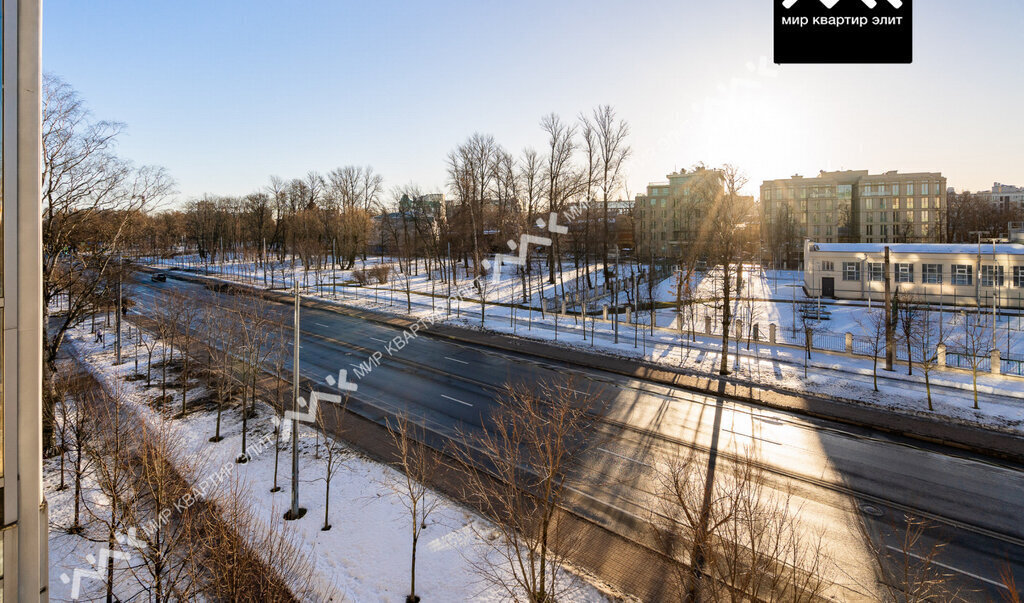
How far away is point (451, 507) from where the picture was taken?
12812mm

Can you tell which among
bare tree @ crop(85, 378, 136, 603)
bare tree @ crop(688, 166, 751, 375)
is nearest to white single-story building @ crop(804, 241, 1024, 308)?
bare tree @ crop(688, 166, 751, 375)

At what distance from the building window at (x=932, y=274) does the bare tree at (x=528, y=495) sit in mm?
37638

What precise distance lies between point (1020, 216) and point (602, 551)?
4888 inches

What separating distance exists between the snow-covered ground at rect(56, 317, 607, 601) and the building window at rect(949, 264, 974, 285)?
45078mm

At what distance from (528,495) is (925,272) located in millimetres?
44142

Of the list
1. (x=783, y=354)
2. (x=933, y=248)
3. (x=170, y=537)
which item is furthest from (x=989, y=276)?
(x=170, y=537)

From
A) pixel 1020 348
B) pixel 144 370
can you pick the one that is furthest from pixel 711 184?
pixel 144 370

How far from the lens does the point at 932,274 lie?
40.3m

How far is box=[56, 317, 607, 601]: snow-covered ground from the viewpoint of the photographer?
33.7 ft

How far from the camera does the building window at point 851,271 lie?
43312 millimetres

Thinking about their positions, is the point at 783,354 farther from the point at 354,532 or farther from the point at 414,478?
the point at 354,532

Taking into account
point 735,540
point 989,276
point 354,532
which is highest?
point 989,276

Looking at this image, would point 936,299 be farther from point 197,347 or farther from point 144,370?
point 144,370

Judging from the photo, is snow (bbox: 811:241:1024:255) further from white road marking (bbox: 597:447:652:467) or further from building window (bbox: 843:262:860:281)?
white road marking (bbox: 597:447:652:467)
